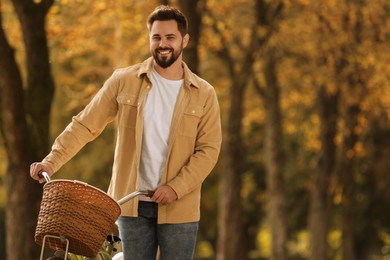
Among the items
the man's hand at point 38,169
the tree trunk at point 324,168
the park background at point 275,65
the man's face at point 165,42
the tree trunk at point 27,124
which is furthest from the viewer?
the tree trunk at point 324,168

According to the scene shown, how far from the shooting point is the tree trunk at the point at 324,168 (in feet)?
81.0

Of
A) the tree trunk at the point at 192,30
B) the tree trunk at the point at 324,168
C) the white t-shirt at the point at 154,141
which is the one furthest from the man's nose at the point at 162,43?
the tree trunk at the point at 324,168

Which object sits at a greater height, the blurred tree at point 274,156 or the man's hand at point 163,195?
the man's hand at point 163,195

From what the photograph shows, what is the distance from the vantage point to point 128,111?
6367 mm

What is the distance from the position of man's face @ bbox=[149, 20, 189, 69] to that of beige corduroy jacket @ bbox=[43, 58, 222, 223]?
0.39 ft

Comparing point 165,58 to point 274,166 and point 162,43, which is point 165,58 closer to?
point 162,43

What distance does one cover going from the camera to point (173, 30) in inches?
248

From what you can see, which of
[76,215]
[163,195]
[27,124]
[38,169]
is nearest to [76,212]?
[76,215]

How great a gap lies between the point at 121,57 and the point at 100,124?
17.5m

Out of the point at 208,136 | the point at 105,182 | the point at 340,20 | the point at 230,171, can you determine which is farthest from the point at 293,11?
the point at 208,136

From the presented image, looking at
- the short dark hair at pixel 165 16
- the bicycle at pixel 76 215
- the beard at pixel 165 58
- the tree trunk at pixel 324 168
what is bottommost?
the tree trunk at pixel 324 168

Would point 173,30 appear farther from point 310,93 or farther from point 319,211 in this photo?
Result: point 310,93

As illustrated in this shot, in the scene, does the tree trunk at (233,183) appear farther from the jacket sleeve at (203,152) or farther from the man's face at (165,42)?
the man's face at (165,42)

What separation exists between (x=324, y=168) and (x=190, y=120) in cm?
1887
